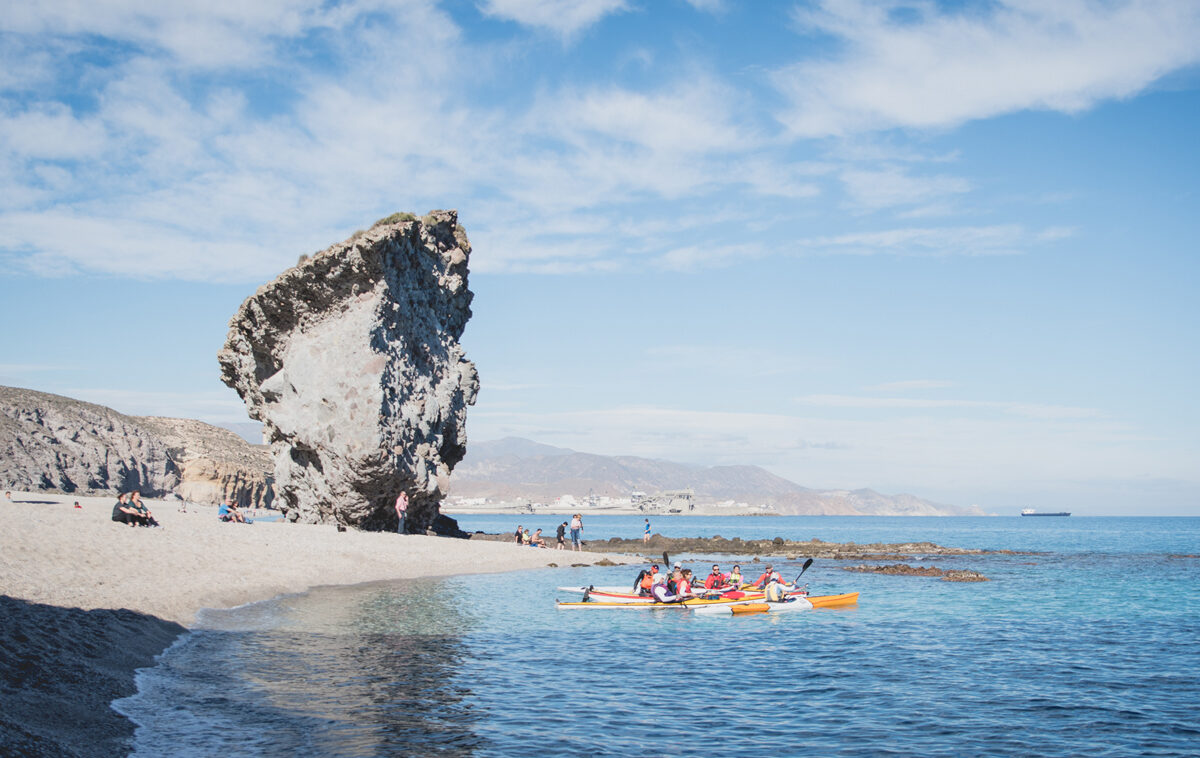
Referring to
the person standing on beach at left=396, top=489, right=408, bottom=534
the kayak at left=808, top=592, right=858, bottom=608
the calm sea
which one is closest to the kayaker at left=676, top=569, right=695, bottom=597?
the calm sea

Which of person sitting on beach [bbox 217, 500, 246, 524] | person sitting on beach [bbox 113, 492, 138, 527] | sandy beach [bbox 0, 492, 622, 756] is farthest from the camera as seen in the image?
person sitting on beach [bbox 217, 500, 246, 524]

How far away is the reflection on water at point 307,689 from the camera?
10.4m

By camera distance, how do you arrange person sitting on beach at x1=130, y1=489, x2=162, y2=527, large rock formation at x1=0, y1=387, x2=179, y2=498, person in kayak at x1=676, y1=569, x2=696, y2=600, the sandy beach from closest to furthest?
the sandy beach, person sitting on beach at x1=130, y1=489, x2=162, y2=527, person in kayak at x1=676, y1=569, x2=696, y2=600, large rock formation at x1=0, y1=387, x2=179, y2=498

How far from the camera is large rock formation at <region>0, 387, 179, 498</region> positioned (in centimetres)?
5825

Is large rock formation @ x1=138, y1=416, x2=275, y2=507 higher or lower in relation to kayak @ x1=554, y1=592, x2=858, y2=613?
higher

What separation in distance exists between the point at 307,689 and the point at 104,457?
209 feet

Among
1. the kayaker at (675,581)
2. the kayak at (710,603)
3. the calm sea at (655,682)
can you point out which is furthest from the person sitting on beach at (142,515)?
the kayaker at (675,581)

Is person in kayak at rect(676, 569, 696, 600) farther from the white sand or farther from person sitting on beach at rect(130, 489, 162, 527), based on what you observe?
A: person sitting on beach at rect(130, 489, 162, 527)

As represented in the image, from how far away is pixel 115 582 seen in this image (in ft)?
59.5

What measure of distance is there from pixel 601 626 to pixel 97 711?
13.8 m

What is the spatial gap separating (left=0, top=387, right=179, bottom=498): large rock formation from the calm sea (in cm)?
4663

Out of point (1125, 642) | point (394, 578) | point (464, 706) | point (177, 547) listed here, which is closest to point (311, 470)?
point (394, 578)

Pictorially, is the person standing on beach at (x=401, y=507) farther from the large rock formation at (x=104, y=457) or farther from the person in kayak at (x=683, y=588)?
the large rock formation at (x=104, y=457)

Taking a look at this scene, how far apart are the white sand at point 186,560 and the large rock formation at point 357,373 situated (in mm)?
3005
